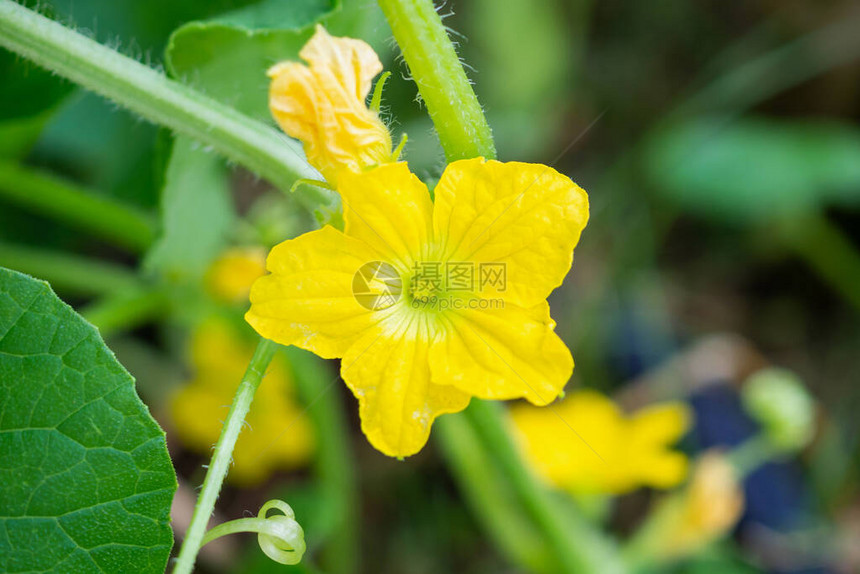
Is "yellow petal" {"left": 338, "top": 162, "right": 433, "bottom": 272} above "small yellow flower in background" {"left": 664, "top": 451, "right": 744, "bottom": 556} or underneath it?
above

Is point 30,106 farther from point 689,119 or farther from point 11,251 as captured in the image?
point 689,119

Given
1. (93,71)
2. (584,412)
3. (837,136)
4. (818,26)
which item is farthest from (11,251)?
(818,26)

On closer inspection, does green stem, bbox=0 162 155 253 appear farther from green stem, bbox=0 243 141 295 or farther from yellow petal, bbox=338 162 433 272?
yellow petal, bbox=338 162 433 272

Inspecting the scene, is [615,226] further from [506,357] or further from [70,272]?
[506,357]

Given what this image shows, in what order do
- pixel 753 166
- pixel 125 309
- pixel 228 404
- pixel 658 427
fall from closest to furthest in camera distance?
pixel 125 309
pixel 658 427
pixel 228 404
pixel 753 166

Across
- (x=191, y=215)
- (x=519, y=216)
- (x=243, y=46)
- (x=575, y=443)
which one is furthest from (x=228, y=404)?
(x=519, y=216)

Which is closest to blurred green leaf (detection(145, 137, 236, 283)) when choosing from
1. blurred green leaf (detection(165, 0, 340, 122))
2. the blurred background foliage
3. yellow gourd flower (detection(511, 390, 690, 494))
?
the blurred background foliage

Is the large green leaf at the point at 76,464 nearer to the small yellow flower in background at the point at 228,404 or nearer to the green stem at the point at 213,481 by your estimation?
the green stem at the point at 213,481
